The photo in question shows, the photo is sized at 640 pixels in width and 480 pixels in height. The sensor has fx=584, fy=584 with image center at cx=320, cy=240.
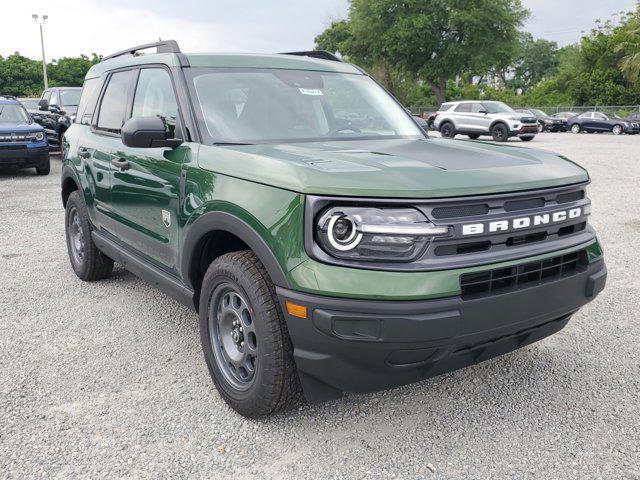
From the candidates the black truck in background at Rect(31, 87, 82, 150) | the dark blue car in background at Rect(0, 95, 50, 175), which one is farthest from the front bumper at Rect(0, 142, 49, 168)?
the black truck in background at Rect(31, 87, 82, 150)

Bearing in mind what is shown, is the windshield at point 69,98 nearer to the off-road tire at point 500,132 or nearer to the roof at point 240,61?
the roof at point 240,61

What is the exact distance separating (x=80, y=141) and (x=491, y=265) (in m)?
3.79

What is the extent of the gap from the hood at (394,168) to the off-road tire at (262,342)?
0.43 m

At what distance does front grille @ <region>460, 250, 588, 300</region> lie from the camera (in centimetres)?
239

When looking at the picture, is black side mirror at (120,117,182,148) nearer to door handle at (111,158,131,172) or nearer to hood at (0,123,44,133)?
door handle at (111,158,131,172)

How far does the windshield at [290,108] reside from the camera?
3.38m

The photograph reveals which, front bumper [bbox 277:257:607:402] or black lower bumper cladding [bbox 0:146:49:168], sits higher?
front bumper [bbox 277:257:607:402]

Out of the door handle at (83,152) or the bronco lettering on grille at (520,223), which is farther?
the door handle at (83,152)

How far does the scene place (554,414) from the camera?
2.99 m

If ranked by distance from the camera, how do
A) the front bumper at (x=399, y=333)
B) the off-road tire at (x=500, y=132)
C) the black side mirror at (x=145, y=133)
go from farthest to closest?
the off-road tire at (x=500, y=132)
the black side mirror at (x=145, y=133)
the front bumper at (x=399, y=333)

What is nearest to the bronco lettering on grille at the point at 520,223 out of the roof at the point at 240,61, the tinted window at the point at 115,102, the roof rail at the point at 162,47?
the roof at the point at 240,61

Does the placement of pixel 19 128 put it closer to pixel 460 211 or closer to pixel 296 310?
pixel 296 310

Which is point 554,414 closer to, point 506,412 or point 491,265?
point 506,412

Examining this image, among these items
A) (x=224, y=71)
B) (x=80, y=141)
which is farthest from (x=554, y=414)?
(x=80, y=141)
